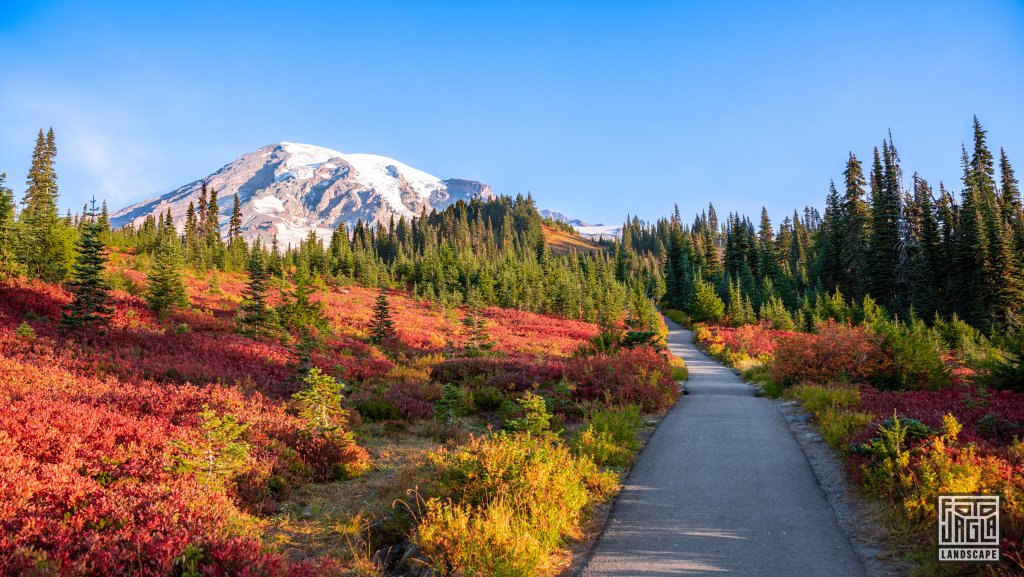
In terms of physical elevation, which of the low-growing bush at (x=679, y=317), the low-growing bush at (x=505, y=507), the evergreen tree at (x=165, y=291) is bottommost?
the low-growing bush at (x=505, y=507)

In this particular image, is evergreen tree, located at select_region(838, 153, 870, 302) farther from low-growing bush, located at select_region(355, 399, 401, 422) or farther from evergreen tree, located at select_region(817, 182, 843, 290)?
low-growing bush, located at select_region(355, 399, 401, 422)

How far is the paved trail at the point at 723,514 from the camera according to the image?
4779 millimetres

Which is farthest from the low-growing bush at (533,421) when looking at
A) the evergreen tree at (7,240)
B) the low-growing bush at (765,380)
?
the evergreen tree at (7,240)

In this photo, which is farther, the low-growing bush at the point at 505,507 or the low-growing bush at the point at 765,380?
the low-growing bush at the point at 765,380

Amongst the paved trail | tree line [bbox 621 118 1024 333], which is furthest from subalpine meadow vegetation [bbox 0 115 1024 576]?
tree line [bbox 621 118 1024 333]

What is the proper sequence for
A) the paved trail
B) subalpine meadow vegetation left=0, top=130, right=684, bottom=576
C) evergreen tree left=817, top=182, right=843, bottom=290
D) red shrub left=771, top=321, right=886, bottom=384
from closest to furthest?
subalpine meadow vegetation left=0, top=130, right=684, bottom=576
the paved trail
red shrub left=771, top=321, right=886, bottom=384
evergreen tree left=817, top=182, right=843, bottom=290

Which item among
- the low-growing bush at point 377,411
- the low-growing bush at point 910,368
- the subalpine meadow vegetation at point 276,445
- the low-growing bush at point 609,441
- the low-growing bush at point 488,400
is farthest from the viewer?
the low-growing bush at point 910,368

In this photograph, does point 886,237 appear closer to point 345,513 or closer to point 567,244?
point 345,513

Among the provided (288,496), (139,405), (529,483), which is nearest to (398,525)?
(529,483)

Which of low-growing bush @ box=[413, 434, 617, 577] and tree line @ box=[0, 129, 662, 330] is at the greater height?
tree line @ box=[0, 129, 662, 330]

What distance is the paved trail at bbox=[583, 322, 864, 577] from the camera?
4779 mm

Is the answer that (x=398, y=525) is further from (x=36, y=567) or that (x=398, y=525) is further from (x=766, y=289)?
(x=766, y=289)

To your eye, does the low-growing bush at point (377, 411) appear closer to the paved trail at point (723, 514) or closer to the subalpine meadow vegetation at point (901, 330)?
the paved trail at point (723, 514)

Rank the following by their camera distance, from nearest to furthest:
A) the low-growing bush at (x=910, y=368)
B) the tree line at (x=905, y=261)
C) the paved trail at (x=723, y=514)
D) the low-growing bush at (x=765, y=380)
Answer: the paved trail at (x=723, y=514)
the low-growing bush at (x=910, y=368)
the low-growing bush at (x=765, y=380)
the tree line at (x=905, y=261)
